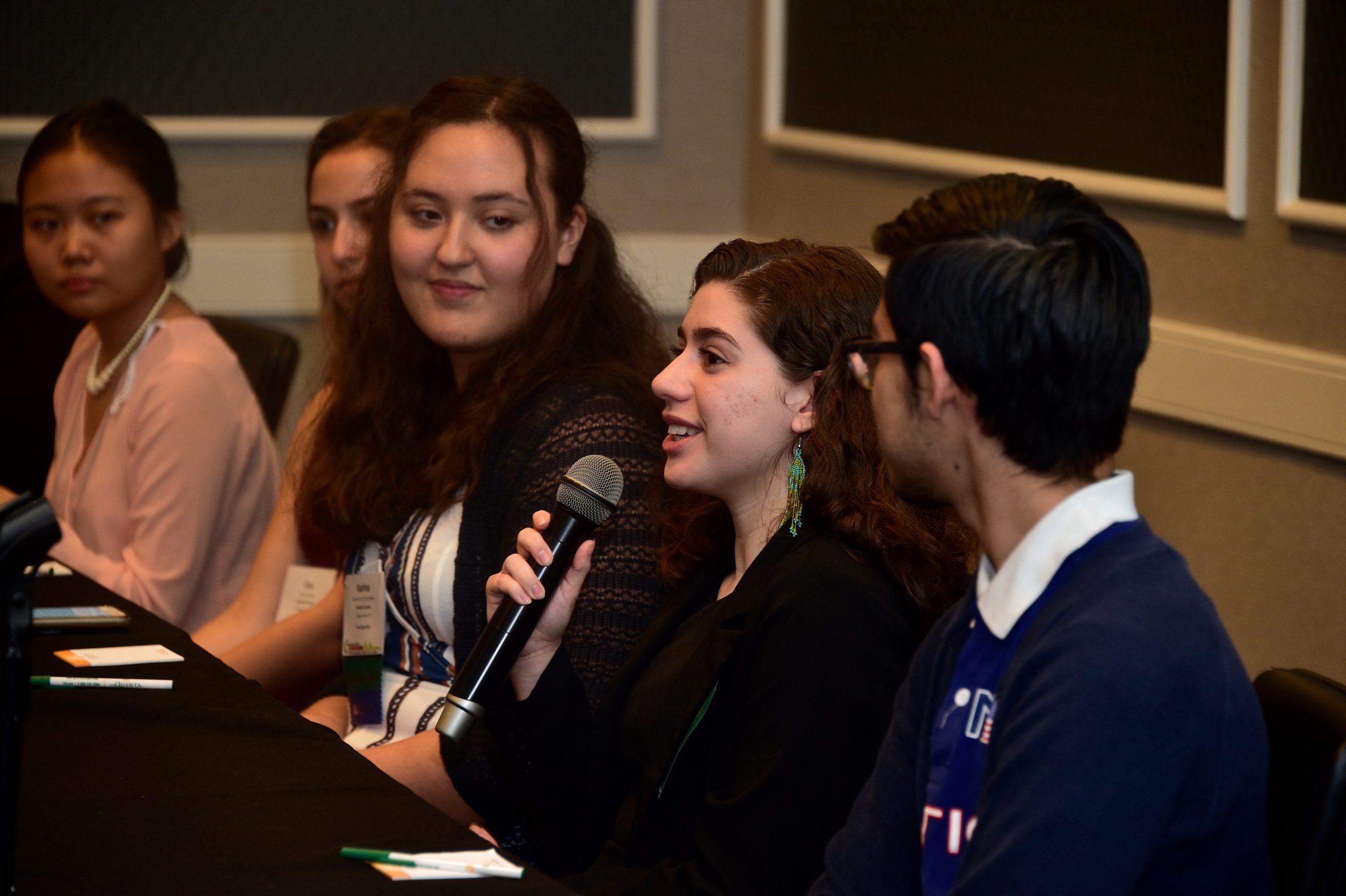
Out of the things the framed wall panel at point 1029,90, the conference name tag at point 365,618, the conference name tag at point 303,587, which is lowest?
the conference name tag at point 303,587

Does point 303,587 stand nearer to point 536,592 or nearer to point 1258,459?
point 536,592

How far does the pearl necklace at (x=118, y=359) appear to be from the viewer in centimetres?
300

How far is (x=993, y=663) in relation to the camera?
1.15m

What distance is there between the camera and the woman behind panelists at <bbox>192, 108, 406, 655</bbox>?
2725mm

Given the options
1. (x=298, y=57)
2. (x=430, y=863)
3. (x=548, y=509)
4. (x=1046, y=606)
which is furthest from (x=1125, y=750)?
(x=298, y=57)

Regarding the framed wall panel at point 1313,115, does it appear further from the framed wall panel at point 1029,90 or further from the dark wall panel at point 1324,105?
the framed wall panel at point 1029,90

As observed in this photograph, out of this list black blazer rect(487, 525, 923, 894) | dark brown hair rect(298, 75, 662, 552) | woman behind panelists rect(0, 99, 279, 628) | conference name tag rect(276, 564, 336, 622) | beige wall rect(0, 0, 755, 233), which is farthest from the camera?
beige wall rect(0, 0, 755, 233)

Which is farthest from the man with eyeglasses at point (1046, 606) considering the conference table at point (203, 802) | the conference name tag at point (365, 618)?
the conference name tag at point (365, 618)

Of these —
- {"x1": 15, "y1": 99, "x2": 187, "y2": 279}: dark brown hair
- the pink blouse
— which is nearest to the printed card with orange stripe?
the pink blouse

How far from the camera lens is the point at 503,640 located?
4.92ft

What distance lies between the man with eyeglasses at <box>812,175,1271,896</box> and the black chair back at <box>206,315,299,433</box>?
2281 mm

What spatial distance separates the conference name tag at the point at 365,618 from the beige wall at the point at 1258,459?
1513 millimetres

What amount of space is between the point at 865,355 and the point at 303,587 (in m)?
1.71

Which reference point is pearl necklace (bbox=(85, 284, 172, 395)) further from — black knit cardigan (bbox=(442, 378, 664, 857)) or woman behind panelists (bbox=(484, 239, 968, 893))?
woman behind panelists (bbox=(484, 239, 968, 893))
